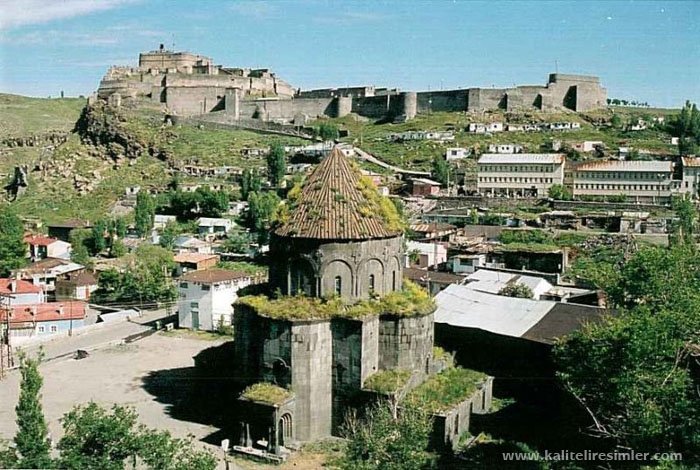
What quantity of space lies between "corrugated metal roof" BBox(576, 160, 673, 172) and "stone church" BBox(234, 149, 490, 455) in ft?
131

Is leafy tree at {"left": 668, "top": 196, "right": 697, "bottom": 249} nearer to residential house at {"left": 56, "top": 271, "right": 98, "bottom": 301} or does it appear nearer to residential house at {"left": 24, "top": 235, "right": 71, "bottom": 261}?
residential house at {"left": 56, "top": 271, "right": 98, "bottom": 301}

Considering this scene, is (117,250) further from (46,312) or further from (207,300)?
(207,300)

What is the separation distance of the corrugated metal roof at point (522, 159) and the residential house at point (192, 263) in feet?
87.4

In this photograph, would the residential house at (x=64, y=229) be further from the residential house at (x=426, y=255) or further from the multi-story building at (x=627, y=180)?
the multi-story building at (x=627, y=180)

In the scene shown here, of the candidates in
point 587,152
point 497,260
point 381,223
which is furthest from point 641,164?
point 381,223

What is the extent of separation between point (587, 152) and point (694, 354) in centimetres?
5292

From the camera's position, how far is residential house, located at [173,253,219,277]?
39281mm

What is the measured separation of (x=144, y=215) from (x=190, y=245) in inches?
262

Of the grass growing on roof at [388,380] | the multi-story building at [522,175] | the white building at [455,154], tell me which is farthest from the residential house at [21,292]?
the white building at [455,154]

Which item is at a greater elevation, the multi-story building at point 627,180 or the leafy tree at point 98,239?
the multi-story building at point 627,180

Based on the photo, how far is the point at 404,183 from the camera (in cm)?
5969

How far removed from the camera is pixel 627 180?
2121 inches

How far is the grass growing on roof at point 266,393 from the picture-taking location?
55.4ft

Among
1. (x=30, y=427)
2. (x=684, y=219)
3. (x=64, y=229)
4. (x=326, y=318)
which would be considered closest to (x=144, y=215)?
(x=64, y=229)
